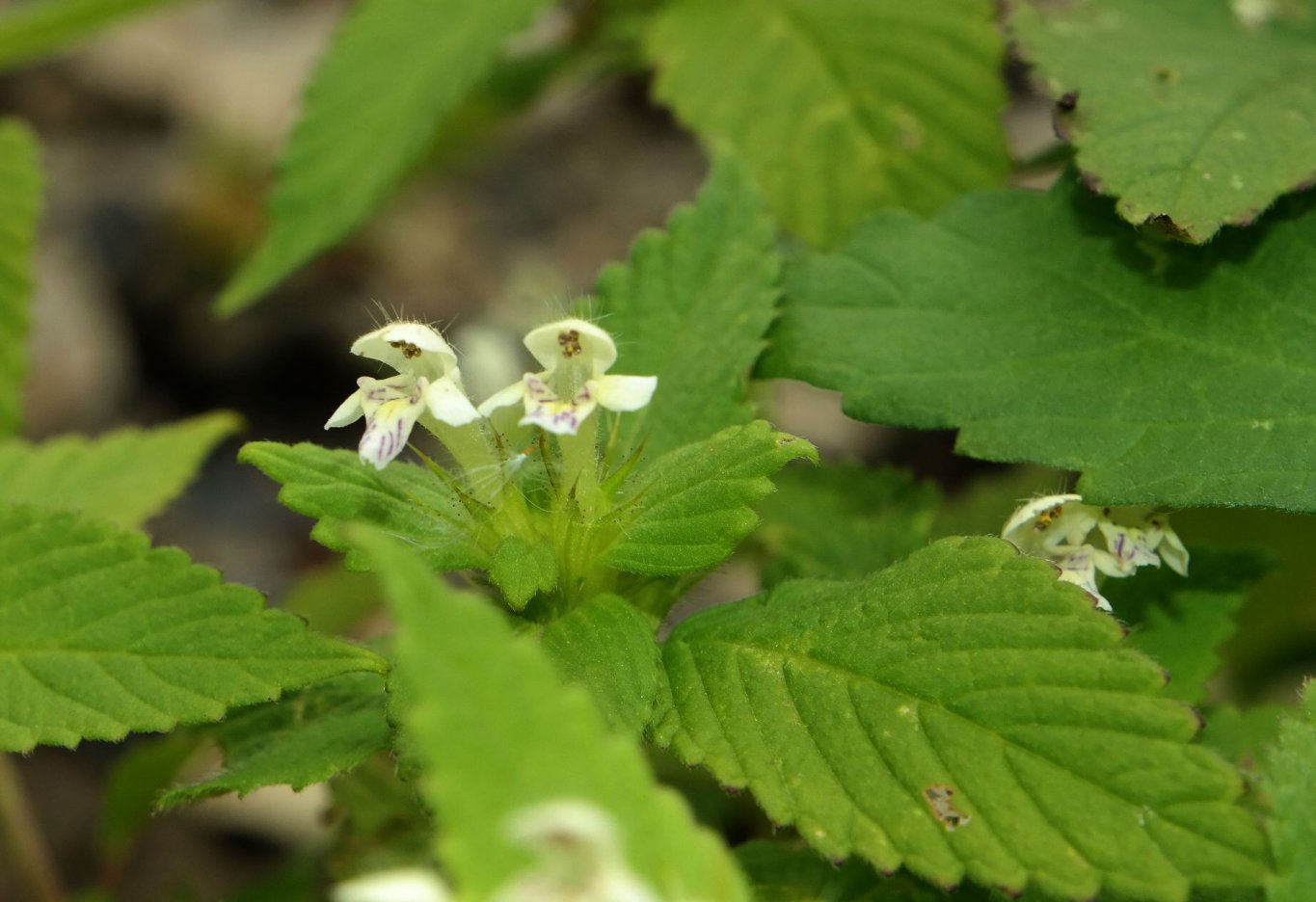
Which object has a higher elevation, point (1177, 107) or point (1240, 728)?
point (1177, 107)

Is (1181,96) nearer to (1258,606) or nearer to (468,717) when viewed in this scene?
(1258,606)

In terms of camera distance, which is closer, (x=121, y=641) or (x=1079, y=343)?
(x=121, y=641)

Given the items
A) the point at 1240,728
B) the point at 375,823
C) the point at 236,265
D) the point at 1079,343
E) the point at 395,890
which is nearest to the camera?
the point at 395,890

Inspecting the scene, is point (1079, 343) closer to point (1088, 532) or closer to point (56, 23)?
point (1088, 532)

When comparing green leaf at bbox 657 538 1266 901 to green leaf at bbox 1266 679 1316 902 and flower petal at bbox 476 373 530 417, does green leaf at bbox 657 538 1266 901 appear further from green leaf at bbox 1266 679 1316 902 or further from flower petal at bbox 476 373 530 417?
flower petal at bbox 476 373 530 417

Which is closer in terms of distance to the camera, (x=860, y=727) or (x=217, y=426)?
(x=860, y=727)

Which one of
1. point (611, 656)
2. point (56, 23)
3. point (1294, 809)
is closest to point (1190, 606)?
point (1294, 809)

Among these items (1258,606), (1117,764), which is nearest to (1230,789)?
(1117,764)

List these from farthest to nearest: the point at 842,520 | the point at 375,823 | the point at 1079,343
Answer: the point at 842,520, the point at 375,823, the point at 1079,343
